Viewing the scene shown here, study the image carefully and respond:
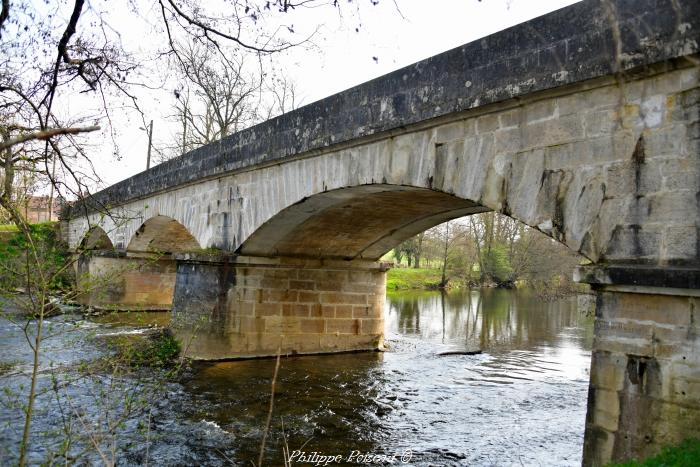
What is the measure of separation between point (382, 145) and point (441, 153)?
86cm

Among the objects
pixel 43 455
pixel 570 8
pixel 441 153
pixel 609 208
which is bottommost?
pixel 43 455

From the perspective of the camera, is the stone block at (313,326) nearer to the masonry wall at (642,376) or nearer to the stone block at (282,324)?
the stone block at (282,324)

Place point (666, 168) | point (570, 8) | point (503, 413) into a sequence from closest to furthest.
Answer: point (666, 168) < point (570, 8) < point (503, 413)

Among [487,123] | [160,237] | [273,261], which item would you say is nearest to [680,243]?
[487,123]

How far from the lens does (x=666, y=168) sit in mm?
3217

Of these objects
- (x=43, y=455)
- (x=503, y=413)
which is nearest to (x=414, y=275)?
(x=503, y=413)

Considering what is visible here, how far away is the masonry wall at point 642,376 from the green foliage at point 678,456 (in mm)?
123

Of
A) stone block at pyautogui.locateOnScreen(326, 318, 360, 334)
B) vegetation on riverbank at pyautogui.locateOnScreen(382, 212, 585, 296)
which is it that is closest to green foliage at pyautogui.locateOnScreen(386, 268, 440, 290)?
vegetation on riverbank at pyautogui.locateOnScreen(382, 212, 585, 296)

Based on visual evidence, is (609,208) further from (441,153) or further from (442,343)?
(442,343)

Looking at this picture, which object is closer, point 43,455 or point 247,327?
point 43,455

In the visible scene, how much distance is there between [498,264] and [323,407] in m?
22.7

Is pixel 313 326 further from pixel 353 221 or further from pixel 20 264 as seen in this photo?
pixel 20 264

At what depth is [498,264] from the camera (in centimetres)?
2783

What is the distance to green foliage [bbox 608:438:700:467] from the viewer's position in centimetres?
262
